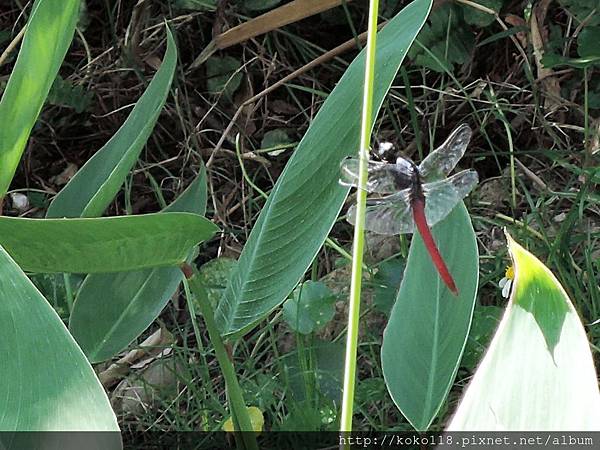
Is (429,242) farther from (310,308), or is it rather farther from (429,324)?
(310,308)

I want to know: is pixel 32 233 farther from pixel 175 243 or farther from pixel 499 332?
pixel 499 332

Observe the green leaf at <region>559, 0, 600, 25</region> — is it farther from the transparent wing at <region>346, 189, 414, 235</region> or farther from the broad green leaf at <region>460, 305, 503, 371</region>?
the transparent wing at <region>346, 189, 414, 235</region>

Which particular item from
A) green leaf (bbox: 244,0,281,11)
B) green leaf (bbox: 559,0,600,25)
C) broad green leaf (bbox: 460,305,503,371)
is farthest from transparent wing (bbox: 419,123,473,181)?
green leaf (bbox: 244,0,281,11)

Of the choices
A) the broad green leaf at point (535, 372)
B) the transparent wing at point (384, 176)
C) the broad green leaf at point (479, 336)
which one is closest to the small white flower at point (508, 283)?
the broad green leaf at point (479, 336)

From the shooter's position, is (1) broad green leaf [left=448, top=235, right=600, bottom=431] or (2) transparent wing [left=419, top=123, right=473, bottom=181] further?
(2) transparent wing [left=419, top=123, right=473, bottom=181]

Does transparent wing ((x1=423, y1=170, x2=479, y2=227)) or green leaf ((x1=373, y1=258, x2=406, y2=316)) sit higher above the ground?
transparent wing ((x1=423, y1=170, x2=479, y2=227))
